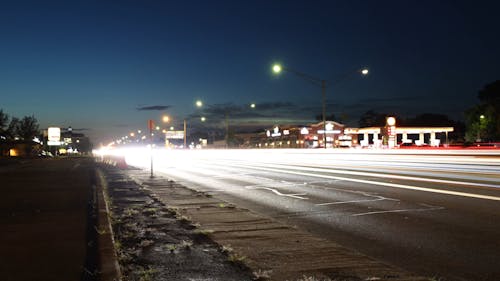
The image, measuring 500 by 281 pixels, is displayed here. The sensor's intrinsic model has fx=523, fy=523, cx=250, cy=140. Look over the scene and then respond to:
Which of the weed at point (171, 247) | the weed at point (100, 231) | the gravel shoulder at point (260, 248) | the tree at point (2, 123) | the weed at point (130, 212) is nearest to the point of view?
the gravel shoulder at point (260, 248)

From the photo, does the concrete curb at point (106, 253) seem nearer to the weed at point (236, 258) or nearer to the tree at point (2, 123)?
the weed at point (236, 258)

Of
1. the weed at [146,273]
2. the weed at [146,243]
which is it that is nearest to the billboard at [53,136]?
the weed at [146,243]

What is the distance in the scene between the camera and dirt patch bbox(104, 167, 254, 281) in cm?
654

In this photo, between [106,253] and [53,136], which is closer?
[106,253]

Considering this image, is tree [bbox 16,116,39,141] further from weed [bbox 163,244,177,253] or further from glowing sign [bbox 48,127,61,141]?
weed [bbox 163,244,177,253]

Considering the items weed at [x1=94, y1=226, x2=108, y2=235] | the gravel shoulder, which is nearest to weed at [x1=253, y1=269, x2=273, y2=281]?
the gravel shoulder

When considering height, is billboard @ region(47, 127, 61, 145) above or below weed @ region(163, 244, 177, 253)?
above

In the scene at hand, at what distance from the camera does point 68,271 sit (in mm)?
6559

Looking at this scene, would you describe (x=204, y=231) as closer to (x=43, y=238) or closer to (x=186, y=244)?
(x=186, y=244)

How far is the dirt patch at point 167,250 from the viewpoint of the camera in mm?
6543

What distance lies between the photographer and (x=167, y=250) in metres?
7.90

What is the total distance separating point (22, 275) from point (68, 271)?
0.53m

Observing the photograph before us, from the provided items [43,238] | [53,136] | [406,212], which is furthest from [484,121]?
[43,238]

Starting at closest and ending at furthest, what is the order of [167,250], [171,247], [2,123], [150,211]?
[167,250]
[171,247]
[150,211]
[2,123]
